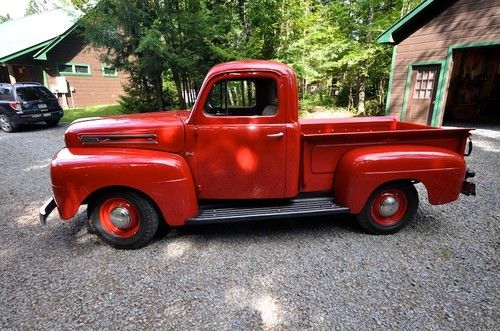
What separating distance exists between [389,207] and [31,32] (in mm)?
24732

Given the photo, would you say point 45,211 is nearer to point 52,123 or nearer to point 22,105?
point 22,105

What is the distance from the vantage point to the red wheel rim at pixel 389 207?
3467 millimetres

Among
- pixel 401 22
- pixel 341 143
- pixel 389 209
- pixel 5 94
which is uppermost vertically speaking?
pixel 401 22

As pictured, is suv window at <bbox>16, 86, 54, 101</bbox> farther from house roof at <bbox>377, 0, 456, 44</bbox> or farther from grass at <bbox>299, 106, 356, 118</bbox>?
house roof at <bbox>377, 0, 456, 44</bbox>

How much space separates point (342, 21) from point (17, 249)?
14.5 metres

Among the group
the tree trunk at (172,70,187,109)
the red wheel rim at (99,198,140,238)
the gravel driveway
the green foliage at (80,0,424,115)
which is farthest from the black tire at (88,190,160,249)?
the tree trunk at (172,70,187,109)

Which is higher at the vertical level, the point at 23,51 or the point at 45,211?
the point at 23,51

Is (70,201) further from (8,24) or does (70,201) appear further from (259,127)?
(8,24)

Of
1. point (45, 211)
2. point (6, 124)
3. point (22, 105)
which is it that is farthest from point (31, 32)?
point (45, 211)

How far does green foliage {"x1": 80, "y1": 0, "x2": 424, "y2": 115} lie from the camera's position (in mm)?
10375

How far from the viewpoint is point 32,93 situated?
428 inches

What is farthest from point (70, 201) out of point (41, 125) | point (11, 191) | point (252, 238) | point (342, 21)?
point (342, 21)

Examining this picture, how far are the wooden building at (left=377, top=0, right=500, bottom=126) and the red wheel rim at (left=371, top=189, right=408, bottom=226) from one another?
25.1ft

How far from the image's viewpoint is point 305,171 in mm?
3453
